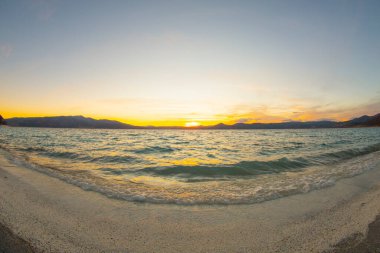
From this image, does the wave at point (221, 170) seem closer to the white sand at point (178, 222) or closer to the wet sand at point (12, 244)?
the white sand at point (178, 222)

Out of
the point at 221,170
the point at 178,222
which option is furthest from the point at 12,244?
the point at 221,170

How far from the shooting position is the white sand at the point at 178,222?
3.13m

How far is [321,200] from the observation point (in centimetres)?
537

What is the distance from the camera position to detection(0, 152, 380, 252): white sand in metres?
3.13

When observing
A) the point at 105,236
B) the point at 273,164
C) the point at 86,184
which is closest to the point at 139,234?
the point at 105,236

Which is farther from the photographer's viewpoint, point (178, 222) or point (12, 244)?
point (178, 222)

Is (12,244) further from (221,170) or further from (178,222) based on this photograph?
(221,170)

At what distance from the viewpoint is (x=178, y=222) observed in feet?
13.3

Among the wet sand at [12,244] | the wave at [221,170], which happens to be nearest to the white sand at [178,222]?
the wet sand at [12,244]

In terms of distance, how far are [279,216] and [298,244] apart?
1172mm

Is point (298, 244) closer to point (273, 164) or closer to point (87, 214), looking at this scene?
point (87, 214)

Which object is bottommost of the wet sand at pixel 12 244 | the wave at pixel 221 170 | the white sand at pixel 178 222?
the wave at pixel 221 170

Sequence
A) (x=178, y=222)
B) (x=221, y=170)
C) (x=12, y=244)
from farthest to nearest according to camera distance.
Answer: (x=221, y=170), (x=178, y=222), (x=12, y=244)

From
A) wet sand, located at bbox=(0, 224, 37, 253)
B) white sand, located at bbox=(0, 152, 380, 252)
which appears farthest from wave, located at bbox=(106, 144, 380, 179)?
wet sand, located at bbox=(0, 224, 37, 253)
